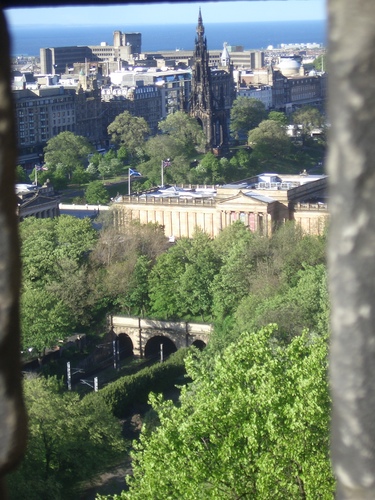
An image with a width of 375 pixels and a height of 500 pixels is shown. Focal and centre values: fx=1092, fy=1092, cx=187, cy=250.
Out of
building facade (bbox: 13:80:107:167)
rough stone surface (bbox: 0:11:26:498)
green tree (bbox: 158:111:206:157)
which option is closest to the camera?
rough stone surface (bbox: 0:11:26:498)

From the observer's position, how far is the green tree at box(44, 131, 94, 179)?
8056 centimetres

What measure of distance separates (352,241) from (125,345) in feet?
A: 136

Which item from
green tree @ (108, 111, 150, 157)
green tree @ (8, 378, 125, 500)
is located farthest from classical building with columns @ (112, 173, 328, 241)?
green tree @ (108, 111, 150, 157)

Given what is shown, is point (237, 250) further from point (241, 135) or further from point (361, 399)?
point (241, 135)

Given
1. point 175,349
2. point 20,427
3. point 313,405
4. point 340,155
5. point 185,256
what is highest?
point 340,155

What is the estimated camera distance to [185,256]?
45.7 meters

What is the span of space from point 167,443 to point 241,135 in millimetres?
90091

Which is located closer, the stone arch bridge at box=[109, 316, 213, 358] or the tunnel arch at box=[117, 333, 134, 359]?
the stone arch bridge at box=[109, 316, 213, 358]

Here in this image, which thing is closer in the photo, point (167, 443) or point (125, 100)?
point (167, 443)

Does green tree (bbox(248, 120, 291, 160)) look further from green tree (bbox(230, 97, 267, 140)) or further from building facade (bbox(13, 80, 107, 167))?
building facade (bbox(13, 80, 107, 167))

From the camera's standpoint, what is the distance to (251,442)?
14664mm

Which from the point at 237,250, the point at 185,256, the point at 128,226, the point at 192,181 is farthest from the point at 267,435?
the point at 192,181

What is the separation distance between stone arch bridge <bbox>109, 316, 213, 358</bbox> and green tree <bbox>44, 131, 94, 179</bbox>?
3685cm

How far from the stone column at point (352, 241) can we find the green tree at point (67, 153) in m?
77.0
